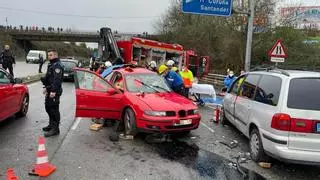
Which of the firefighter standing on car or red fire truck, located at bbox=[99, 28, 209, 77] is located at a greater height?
red fire truck, located at bbox=[99, 28, 209, 77]

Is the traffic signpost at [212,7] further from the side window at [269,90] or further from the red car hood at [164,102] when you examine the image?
the side window at [269,90]

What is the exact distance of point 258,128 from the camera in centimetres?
700

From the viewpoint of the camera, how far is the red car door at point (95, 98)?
355 inches

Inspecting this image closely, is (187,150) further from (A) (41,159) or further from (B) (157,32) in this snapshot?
(B) (157,32)

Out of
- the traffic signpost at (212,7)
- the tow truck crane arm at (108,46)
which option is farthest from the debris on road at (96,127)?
the tow truck crane arm at (108,46)

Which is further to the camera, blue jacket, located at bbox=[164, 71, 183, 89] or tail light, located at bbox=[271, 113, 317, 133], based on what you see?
blue jacket, located at bbox=[164, 71, 183, 89]

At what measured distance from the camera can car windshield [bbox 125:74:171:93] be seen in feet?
31.0

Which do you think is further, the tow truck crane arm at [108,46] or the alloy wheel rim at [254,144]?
the tow truck crane arm at [108,46]

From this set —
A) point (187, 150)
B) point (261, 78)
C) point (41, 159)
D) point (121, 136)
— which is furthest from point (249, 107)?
point (41, 159)

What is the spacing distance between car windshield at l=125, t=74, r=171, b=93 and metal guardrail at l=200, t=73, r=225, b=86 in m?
21.4

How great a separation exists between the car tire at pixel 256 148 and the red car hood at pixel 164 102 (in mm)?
1795

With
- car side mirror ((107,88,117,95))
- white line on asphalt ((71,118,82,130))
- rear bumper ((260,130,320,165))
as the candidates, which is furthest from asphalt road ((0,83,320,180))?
car side mirror ((107,88,117,95))

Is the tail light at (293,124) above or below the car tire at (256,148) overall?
above

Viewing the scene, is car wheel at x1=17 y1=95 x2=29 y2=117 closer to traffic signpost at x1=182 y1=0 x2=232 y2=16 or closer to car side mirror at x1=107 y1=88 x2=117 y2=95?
car side mirror at x1=107 y1=88 x2=117 y2=95
